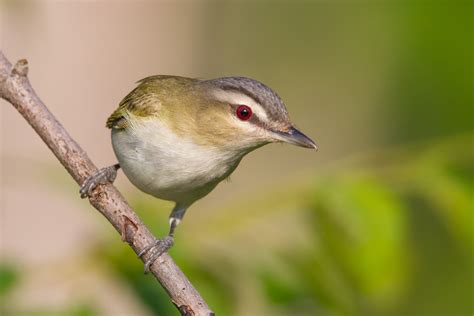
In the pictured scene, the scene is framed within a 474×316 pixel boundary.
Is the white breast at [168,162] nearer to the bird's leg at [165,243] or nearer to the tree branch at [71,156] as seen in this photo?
the bird's leg at [165,243]

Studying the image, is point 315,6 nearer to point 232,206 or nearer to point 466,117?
point 466,117

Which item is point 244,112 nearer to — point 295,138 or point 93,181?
point 295,138

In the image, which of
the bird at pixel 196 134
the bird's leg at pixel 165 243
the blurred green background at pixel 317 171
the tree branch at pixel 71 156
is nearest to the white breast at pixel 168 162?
the bird at pixel 196 134

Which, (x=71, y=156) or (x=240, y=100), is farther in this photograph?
(x=240, y=100)

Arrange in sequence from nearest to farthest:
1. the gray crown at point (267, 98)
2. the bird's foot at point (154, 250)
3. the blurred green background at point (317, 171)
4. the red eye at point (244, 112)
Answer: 1. the bird's foot at point (154, 250)
2. the blurred green background at point (317, 171)
3. the gray crown at point (267, 98)
4. the red eye at point (244, 112)

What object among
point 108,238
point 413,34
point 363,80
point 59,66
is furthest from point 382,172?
point 363,80

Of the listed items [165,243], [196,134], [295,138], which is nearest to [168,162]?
[196,134]
